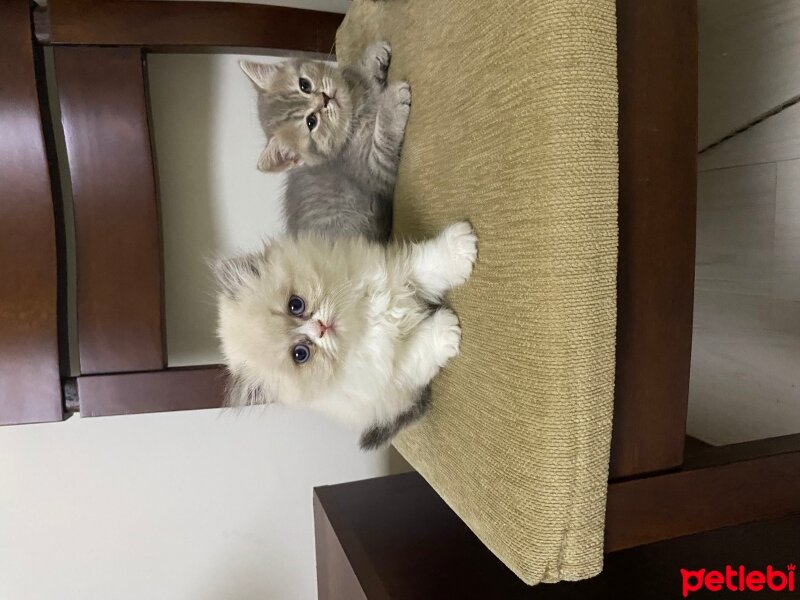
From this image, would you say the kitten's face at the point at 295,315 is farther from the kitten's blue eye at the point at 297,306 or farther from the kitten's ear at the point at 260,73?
the kitten's ear at the point at 260,73

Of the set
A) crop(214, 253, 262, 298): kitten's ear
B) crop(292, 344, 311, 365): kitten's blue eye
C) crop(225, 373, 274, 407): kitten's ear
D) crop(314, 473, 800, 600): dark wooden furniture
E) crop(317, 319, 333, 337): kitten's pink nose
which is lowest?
crop(314, 473, 800, 600): dark wooden furniture

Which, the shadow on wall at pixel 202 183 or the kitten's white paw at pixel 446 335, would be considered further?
the shadow on wall at pixel 202 183

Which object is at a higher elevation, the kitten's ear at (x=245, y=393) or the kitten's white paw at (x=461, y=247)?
the kitten's white paw at (x=461, y=247)

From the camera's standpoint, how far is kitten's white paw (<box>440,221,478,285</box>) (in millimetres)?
781

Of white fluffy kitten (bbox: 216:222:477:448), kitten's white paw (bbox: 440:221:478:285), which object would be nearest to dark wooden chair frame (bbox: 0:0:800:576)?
white fluffy kitten (bbox: 216:222:477:448)

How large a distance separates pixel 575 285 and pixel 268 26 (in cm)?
85

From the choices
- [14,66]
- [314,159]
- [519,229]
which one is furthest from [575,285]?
[14,66]

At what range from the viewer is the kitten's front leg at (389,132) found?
3.23 feet

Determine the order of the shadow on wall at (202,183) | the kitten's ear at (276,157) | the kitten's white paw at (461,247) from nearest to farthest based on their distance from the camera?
the kitten's white paw at (461,247) → the kitten's ear at (276,157) → the shadow on wall at (202,183)

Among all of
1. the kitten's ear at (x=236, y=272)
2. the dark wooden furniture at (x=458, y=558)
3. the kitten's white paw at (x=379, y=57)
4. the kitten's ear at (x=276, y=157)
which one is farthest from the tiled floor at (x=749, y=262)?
the kitten's ear at (x=236, y=272)

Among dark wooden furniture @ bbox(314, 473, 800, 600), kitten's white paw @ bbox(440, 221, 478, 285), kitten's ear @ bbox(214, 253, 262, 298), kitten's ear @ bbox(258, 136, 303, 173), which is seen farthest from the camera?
kitten's ear @ bbox(258, 136, 303, 173)

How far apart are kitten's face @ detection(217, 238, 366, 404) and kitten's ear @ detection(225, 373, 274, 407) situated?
0.18ft

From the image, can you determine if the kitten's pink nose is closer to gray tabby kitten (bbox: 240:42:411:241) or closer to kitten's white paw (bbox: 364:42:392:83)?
gray tabby kitten (bbox: 240:42:411:241)

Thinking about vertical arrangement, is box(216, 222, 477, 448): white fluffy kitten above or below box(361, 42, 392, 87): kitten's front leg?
below
